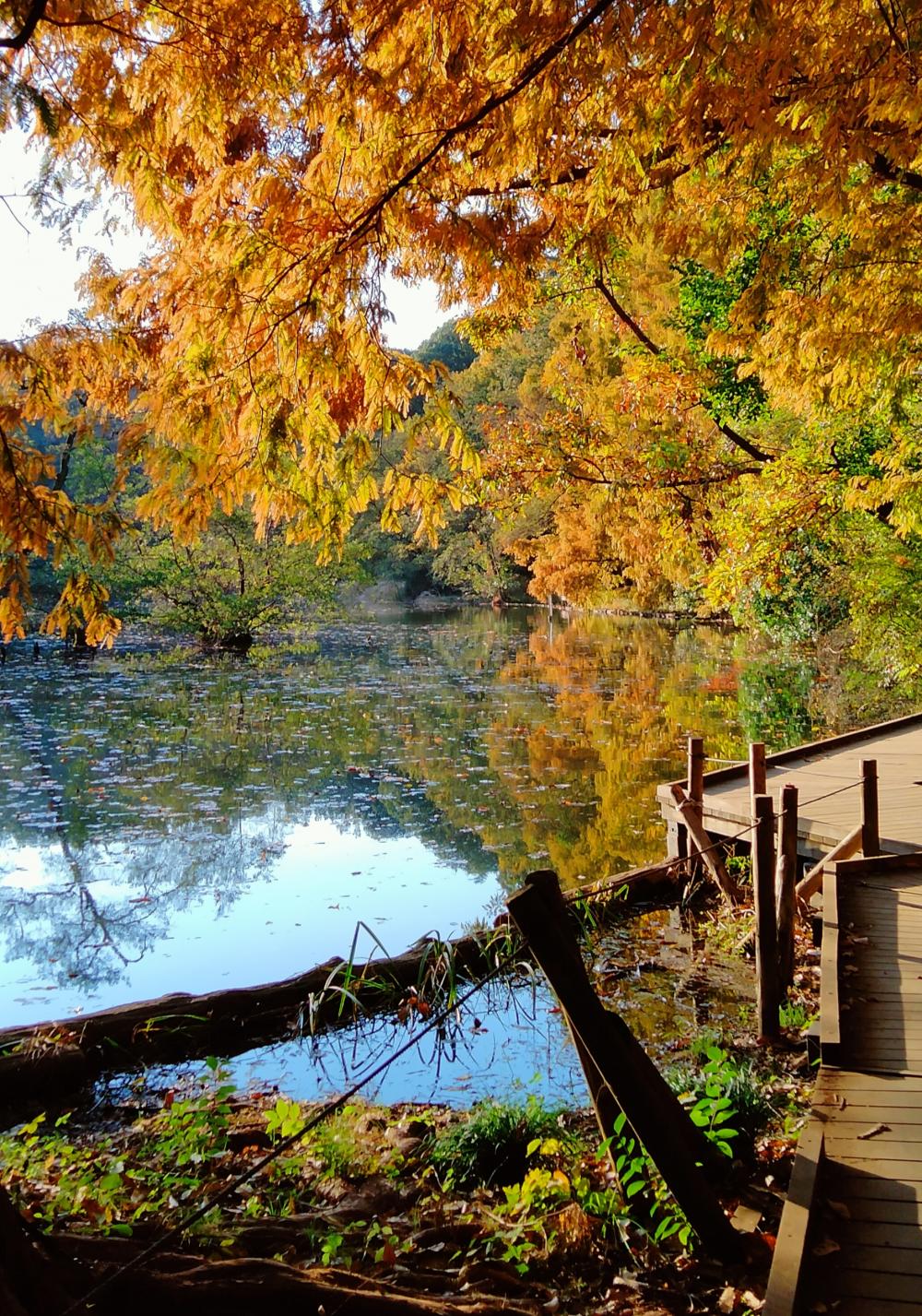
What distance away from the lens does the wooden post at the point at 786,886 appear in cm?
644

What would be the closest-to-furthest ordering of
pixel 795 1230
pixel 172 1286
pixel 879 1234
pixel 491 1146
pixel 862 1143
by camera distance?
pixel 172 1286 < pixel 795 1230 < pixel 879 1234 < pixel 862 1143 < pixel 491 1146

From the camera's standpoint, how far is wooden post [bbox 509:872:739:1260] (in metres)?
3.11

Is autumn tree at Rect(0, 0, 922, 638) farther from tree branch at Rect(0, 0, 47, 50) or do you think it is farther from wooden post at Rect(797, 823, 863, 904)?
wooden post at Rect(797, 823, 863, 904)

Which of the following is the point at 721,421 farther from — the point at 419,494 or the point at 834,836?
the point at 419,494

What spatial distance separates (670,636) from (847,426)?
79.5 feet

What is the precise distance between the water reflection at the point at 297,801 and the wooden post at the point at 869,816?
3.03 meters

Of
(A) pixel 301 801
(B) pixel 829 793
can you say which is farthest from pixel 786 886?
(A) pixel 301 801

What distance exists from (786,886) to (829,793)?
7.61ft

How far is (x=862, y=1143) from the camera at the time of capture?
11.9 feet

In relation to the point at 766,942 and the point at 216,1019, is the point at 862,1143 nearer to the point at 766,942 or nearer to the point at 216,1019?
the point at 766,942

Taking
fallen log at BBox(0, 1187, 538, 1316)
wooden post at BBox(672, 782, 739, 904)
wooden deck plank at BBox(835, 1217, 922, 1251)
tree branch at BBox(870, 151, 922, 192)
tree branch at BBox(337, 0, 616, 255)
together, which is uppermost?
tree branch at BBox(870, 151, 922, 192)

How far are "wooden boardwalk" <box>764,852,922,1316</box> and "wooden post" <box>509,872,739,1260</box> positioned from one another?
31cm

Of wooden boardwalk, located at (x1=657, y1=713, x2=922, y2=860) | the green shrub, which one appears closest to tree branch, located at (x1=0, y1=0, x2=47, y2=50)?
the green shrub

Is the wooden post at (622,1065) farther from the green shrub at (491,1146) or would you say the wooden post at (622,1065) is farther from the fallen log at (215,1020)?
the fallen log at (215,1020)
